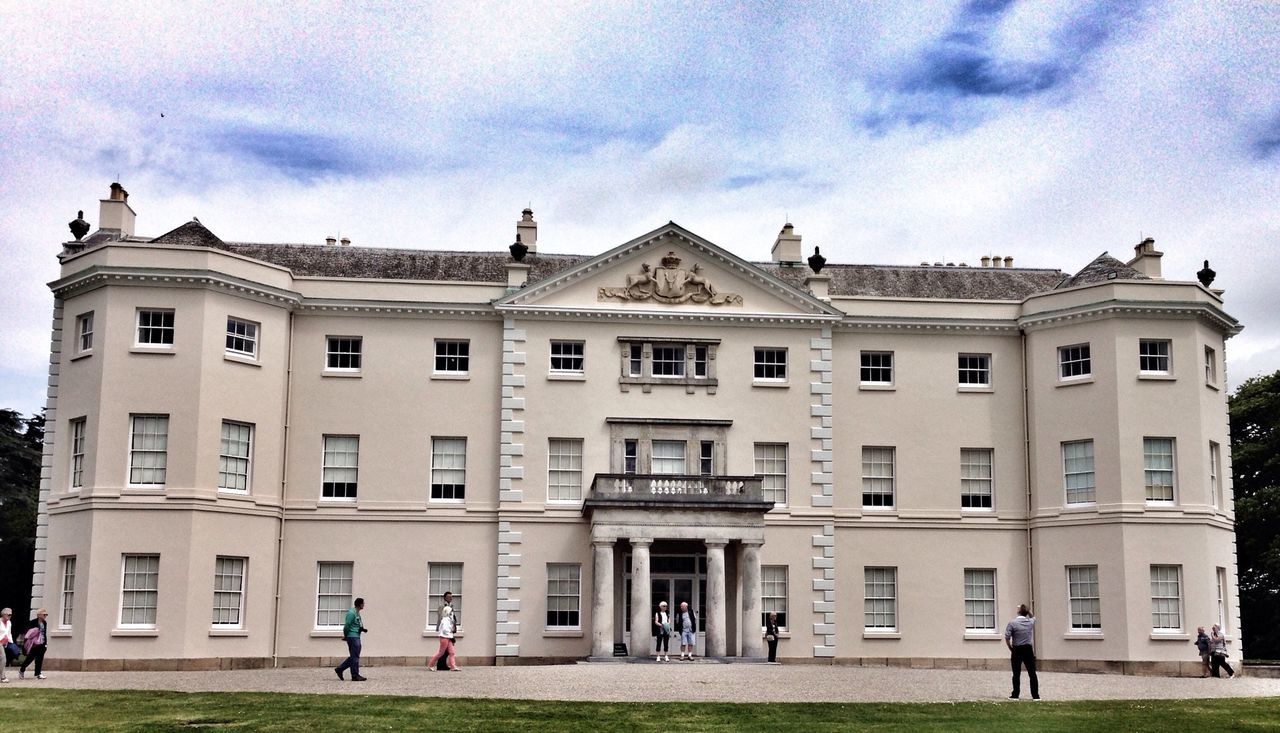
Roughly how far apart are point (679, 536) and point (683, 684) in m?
9.99

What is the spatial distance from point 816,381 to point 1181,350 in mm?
10309

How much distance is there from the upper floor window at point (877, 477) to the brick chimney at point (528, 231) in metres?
12.5

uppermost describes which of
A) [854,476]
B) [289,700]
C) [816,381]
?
[816,381]

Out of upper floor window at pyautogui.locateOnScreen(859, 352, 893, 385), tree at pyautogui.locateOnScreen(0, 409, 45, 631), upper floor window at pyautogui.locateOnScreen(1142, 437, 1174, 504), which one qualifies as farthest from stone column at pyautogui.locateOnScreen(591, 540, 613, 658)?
tree at pyautogui.locateOnScreen(0, 409, 45, 631)

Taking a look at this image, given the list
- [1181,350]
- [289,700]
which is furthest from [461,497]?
[1181,350]

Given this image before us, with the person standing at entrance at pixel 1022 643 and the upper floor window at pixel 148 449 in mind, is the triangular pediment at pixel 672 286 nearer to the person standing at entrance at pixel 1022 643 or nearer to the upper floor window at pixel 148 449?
the upper floor window at pixel 148 449

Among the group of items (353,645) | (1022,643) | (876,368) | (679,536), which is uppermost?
(876,368)

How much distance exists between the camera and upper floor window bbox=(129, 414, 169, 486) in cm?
3578

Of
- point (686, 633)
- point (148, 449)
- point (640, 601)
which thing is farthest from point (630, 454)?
point (148, 449)

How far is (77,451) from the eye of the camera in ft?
120

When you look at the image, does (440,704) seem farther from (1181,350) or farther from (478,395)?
(1181,350)

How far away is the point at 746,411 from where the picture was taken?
130ft

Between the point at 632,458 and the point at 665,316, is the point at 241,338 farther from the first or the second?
the point at 665,316

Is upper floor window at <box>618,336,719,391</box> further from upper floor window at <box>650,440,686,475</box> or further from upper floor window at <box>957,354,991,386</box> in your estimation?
upper floor window at <box>957,354,991,386</box>
